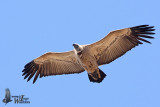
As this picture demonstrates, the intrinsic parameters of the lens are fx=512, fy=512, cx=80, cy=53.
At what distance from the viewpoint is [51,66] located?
23719 mm

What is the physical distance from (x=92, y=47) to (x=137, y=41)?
6.56 ft

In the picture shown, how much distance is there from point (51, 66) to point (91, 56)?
6.95 ft

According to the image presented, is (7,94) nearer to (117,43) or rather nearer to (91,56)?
(91,56)

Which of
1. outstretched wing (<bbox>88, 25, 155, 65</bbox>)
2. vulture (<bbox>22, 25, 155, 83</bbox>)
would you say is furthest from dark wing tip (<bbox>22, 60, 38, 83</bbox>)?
outstretched wing (<bbox>88, 25, 155, 65</bbox>)

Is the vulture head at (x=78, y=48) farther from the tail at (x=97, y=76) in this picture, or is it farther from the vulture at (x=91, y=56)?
the tail at (x=97, y=76)

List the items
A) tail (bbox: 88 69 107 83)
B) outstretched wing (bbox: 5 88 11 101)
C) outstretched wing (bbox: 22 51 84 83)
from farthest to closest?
outstretched wing (bbox: 22 51 84 83) → tail (bbox: 88 69 107 83) → outstretched wing (bbox: 5 88 11 101)

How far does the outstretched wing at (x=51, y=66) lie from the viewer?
23484 millimetres

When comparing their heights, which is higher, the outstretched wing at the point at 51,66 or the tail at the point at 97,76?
the outstretched wing at the point at 51,66

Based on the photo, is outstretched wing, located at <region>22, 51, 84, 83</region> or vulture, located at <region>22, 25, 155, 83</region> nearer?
vulture, located at <region>22, 25, 155, 83</region>

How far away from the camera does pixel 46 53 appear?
2320 centimetres

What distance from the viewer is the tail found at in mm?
22672

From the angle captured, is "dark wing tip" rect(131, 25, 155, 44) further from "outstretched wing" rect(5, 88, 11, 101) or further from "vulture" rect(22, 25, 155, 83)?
"outstretched wing" rect(5, 88, 11, 101)

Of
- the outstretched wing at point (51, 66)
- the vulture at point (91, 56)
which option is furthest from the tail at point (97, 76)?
the outstretched wing at point (51, 66)

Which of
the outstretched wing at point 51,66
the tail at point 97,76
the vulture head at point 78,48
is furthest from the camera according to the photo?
the outstretched wing at point 51,66
